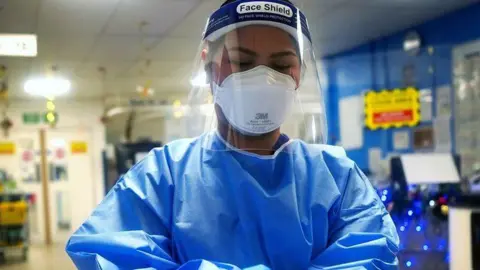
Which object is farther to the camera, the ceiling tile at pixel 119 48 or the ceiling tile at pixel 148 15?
the ceiling tile at pixel 119 48

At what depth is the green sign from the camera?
7.68 meters

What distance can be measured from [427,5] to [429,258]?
182 cm

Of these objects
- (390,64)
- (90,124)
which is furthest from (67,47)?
(90,124)

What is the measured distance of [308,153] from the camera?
102 centimetres

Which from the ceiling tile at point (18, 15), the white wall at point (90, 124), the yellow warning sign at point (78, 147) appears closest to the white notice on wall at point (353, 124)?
the ceiling tile at point (18, 15)

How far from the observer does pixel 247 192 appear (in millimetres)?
933

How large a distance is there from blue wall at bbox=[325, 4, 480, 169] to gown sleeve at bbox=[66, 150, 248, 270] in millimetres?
3285

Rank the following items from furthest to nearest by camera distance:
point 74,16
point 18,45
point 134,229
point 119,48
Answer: point 119,48 < point 74,16 < point 18,45 < point 134,229

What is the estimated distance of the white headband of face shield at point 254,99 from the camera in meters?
0.96

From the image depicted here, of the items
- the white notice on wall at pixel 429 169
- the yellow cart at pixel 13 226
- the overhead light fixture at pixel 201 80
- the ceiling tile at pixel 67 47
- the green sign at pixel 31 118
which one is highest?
the ceiling tile at pixel 67 47

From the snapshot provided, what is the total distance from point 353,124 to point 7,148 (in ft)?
17.6

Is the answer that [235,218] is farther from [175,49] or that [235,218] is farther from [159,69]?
[159,69]

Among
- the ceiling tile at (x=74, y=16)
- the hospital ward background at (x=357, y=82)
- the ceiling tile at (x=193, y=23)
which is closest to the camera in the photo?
the hospital ward background at (x=357, y=82)

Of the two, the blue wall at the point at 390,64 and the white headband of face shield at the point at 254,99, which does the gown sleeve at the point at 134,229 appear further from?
the blue wall at the point at 390,64
